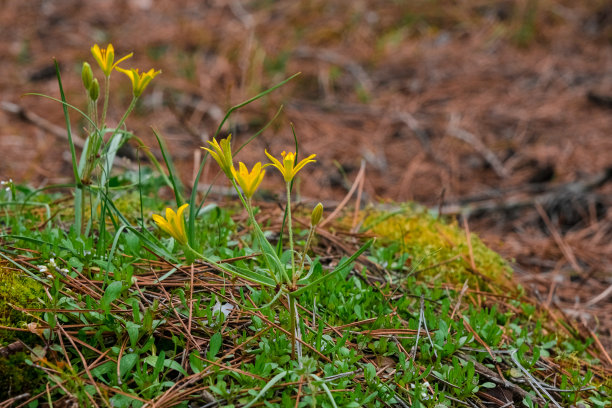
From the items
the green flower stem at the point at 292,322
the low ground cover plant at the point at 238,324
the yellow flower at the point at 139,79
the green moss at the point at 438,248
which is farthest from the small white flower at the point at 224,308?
the green moss at the point at 438,248

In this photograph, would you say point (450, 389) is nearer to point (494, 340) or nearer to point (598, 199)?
point (494, 340)

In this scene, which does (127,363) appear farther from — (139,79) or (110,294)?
(139,79)

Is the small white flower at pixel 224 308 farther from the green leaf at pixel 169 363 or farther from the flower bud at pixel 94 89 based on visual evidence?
the flower bud at pixel 94 89

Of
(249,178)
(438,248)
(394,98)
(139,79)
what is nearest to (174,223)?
(249,178)

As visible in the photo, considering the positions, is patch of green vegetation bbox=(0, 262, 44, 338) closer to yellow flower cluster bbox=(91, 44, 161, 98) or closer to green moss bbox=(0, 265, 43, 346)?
green moss bbox=(0, 265, 43, 346)

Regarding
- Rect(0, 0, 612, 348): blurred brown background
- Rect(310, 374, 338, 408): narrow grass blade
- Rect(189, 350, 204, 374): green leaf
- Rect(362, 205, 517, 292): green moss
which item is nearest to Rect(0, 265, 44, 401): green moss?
Rect(189, 350, 204, 374): green leaf

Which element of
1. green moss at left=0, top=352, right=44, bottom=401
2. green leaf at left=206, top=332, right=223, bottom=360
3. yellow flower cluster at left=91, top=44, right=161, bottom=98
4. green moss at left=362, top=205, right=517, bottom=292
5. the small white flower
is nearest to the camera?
green moss at left=0, top=352, right=44, bottom=401

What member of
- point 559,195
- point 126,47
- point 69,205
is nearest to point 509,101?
point 559,195
